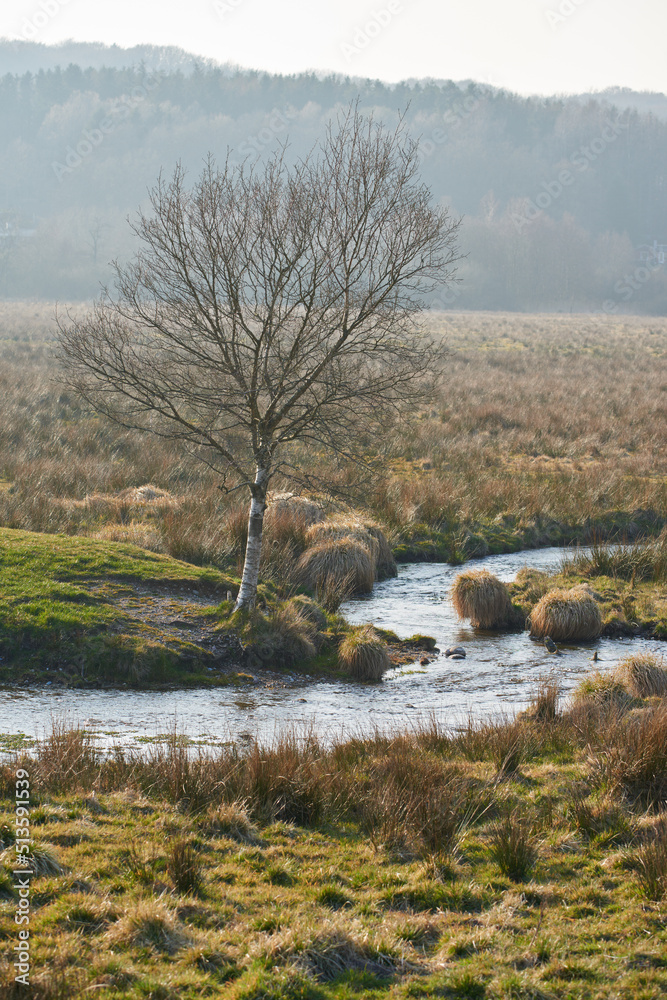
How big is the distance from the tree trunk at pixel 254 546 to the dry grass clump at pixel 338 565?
207cm

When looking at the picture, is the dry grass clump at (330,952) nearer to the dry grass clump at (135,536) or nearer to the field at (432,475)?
the field at (432,475)

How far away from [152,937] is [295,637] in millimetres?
5986

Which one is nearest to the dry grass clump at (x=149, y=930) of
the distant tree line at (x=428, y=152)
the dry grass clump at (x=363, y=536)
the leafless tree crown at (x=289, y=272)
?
the leafless tree crown at (x=289, y=272)

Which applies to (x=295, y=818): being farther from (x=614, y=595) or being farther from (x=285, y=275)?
(x=614, y=595)

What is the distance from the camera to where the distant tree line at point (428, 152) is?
4254 inches

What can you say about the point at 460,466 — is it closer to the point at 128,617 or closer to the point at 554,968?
the point at 128,617

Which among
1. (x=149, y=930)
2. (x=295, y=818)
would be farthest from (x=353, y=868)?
(x=149, y=930)

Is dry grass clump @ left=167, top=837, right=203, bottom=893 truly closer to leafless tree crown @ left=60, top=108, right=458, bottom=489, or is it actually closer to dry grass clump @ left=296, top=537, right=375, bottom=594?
leafless tree crown @ left=60, top=108, right=458, bottom=489

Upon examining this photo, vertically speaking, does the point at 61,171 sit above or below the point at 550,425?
above

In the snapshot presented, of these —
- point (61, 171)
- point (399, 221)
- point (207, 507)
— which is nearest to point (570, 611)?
point (399, 221)

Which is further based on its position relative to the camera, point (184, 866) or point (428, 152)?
point (428, 152)

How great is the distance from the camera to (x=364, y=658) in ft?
31.4

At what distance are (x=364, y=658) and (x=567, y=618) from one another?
2.99 meters

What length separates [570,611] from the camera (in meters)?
10.7
